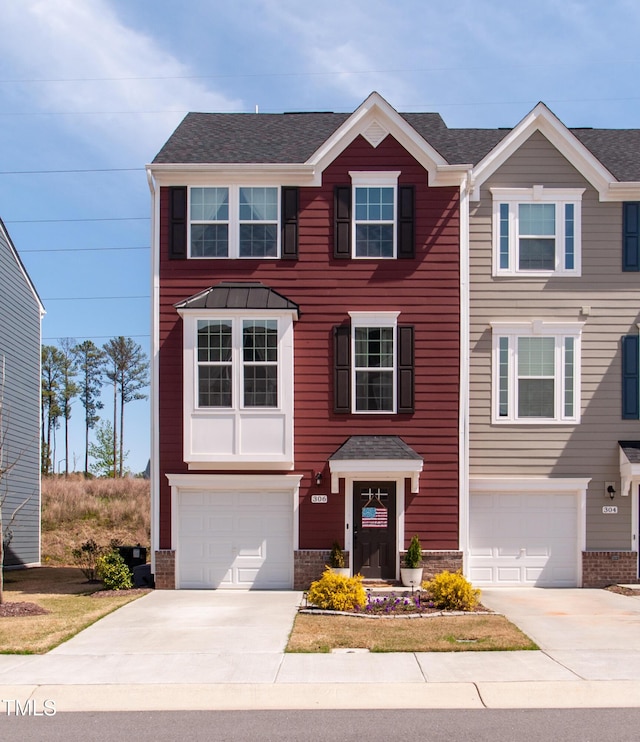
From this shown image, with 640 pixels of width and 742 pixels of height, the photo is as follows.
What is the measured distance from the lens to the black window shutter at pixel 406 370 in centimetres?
1695

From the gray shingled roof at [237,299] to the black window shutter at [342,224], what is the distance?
155cm

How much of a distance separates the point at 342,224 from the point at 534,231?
4.30 m

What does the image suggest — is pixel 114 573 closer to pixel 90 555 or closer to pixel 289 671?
pixel 90 555

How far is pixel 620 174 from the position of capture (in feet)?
59.1

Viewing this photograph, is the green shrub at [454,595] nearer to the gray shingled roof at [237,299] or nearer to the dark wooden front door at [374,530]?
the dark wooden front door at [374,530]

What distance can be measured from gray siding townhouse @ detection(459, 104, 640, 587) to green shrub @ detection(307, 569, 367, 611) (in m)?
4.45

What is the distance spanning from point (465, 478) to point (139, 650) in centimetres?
825

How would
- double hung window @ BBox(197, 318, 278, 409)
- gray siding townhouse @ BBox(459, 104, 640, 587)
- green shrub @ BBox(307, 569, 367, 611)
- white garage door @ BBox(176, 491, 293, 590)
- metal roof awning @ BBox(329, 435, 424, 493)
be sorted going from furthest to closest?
1. gray siding townhouse @ BBox(459, 104, 640, 587)
2. white garage door @ BBox(176, 491, 293, 590)
3. double hung window @ BBox(197, 318, 278, 409)
4. metal roof awning @ BBox(329, 435, 424, 493)
5. green shrub @ BBox(307, 569, 367, 611)

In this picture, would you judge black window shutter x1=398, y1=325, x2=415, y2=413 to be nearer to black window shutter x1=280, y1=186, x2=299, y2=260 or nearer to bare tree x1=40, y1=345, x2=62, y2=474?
black window shutter x1=280, y1=186, x2=299, y2=260

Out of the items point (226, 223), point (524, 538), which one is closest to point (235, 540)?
point (524, 538)

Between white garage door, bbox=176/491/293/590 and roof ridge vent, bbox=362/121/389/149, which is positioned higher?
roof ridge vent, bbox=362/121/389/149

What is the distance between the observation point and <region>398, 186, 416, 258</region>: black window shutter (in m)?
17.2

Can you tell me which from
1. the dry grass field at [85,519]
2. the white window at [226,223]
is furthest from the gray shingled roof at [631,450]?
the dry grass field at [85,519]

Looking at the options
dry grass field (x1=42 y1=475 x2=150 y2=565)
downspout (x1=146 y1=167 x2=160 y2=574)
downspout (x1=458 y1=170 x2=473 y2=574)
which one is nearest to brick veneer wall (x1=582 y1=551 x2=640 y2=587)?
downspout (x1=458 y1=170 x2=473 y2=574)
